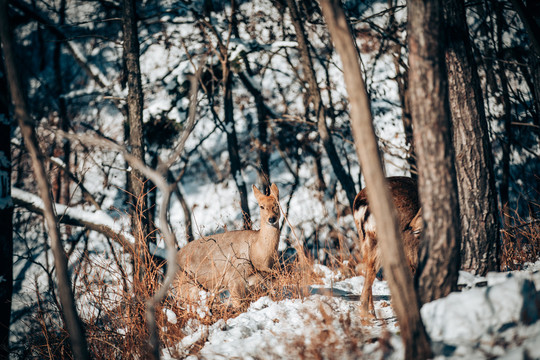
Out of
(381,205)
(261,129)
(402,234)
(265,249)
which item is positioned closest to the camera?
(381,205)

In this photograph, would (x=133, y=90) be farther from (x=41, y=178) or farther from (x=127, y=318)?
(x=127, y=318)

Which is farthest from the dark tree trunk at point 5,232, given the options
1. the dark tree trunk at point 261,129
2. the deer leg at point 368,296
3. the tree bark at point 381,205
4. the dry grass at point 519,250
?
the dark tree trunk at point 261,129

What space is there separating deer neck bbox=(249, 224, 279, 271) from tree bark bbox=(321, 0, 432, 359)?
10.1 feet

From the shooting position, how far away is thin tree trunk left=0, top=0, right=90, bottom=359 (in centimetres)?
260

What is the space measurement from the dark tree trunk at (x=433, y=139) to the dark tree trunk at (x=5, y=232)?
200 inches

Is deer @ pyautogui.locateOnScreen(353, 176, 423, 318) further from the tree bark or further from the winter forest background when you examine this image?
the winter forest background

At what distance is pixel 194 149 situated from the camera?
12148mm

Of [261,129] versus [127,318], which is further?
[261,129]

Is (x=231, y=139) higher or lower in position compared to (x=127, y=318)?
higher

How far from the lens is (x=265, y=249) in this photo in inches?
200

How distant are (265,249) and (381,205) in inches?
127

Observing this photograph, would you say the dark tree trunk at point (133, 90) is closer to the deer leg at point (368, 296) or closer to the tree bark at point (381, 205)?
the deer leg at point (368, 296)

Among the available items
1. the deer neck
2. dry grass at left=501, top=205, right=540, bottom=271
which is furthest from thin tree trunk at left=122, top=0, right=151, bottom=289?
dry grass at left=501, top=205, right=540, bottom=271

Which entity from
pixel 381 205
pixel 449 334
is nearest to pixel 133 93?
pixel 381 205
